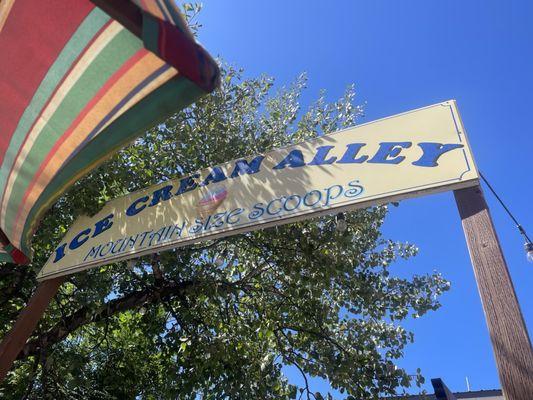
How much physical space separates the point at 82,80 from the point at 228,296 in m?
4.73

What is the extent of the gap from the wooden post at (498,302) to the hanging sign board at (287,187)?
0.24m

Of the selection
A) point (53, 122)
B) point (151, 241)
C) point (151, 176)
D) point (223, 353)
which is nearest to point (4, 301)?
point (151, 176)

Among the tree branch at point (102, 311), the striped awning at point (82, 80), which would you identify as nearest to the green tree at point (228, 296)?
the tree branch at point (102, 311)

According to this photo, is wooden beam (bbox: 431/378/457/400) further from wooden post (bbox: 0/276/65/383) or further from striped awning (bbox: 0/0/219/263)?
wooden post (bbox: 0/276/65/383)

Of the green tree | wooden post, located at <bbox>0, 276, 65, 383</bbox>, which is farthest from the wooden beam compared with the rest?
wooden post, located at <bbox>0, 276, 65, 383</bbox>

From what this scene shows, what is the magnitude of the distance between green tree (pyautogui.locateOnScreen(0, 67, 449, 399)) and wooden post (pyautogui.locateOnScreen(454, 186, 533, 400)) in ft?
10.8

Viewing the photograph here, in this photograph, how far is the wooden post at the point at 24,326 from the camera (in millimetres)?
3770

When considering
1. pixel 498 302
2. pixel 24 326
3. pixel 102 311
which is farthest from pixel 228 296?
pixel 498 302

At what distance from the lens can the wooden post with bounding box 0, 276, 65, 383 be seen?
12.4ft

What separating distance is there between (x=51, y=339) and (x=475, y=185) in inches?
212

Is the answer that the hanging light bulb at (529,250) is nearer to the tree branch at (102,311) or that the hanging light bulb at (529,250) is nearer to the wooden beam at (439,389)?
the wooden beam at (439,389)

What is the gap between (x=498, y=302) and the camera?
2271 mm

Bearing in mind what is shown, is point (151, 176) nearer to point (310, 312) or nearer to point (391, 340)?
point (310, 312)

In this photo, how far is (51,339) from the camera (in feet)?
19.2
